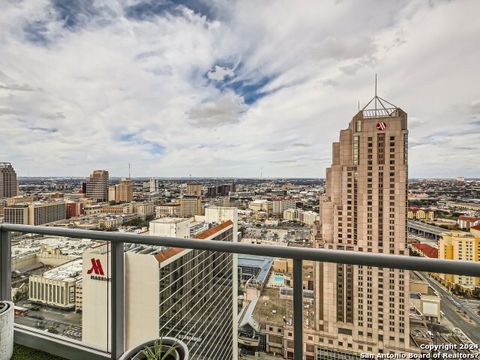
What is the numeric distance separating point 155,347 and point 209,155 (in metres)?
7.69

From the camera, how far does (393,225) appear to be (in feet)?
17.8

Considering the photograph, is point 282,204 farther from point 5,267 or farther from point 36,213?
point 5,267

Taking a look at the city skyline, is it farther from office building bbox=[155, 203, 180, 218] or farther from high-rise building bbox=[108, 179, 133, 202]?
office building bbox=[155, 203, 180, 218]

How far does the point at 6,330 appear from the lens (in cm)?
197

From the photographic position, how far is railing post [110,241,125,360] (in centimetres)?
176

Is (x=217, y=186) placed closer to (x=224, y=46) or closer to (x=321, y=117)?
(x=224, y=46)

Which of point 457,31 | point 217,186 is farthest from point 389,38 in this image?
point 217,186

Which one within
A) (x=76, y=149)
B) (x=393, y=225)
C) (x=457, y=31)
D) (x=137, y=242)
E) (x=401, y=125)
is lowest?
(x=393, y=225)

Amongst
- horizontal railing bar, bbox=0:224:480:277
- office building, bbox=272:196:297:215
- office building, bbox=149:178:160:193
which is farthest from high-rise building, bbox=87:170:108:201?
horizontal railing bar, bbox=0:224:480:277

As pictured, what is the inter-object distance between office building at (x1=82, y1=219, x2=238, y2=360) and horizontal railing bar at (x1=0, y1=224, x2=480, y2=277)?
64 mm

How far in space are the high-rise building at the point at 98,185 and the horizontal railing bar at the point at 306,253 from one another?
3652 millimetres

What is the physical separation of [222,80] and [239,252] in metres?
6.20

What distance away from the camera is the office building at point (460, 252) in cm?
109

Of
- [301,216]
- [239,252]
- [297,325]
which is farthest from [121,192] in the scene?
[297,325]
